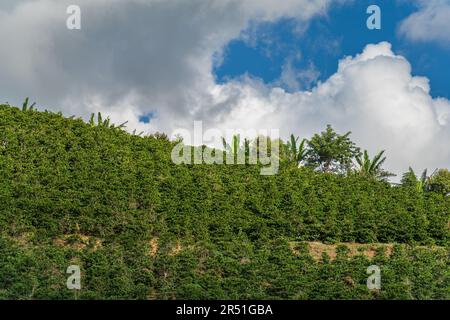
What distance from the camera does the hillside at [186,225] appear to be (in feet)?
32.1

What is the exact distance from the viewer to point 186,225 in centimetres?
1230

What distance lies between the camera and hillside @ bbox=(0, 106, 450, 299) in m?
9.78

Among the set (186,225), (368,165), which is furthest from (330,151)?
(186,225)

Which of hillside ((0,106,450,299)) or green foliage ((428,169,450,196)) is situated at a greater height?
green foliage ((428,169,450,196))

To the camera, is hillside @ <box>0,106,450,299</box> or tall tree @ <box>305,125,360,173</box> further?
tall tree @ <box>305,125,360,173</box>

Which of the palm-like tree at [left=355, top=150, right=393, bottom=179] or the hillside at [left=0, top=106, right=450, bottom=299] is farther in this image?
the palm-like tree at [left=355, top=150, right=393, bottom=179]

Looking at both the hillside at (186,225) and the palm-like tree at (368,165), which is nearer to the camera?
the hillside at (186,225)

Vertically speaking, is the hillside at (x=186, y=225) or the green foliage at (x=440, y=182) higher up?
the green foliage at (x=440, y=182)

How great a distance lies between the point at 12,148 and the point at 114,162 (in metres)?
2.25

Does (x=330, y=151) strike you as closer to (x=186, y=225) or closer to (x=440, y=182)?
(x=440, y=182)

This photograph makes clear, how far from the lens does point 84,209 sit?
1181 centimetres

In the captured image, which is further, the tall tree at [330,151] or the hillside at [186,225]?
the tall tree at [330,151]

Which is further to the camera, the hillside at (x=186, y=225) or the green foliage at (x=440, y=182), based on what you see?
the green foliage at (x=440, y=182)
